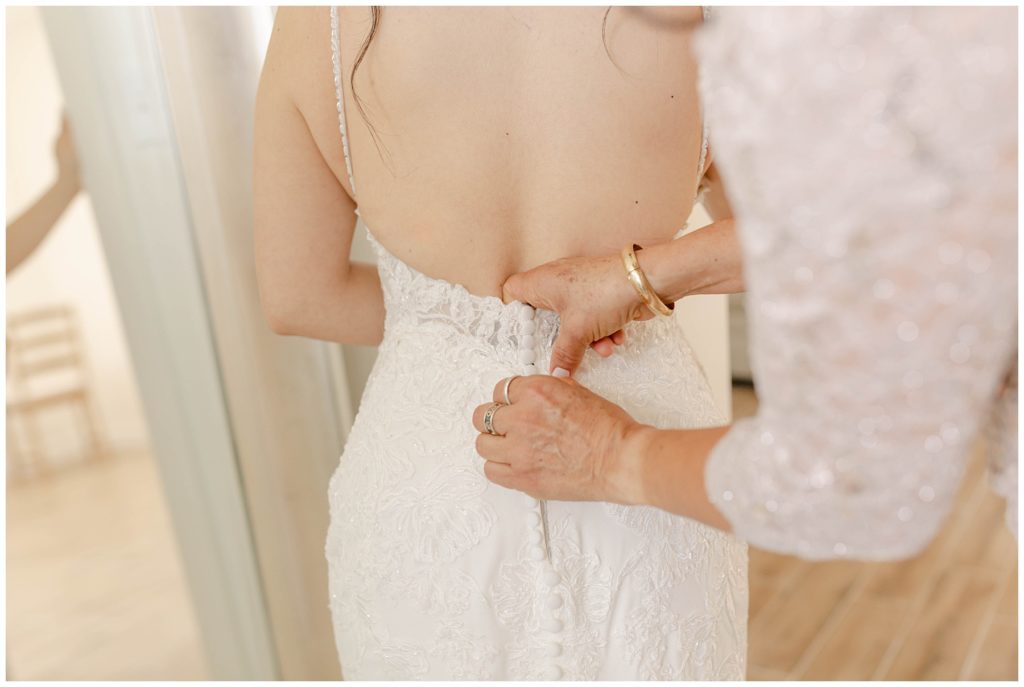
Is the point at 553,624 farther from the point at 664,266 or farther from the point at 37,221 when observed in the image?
the point at 37,221

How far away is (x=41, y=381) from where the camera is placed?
4750mm

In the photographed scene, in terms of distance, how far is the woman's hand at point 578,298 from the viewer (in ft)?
3.01

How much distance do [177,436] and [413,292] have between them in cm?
115

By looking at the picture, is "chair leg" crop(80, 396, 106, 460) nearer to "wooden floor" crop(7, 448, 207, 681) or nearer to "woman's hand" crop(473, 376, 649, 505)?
"wooden floor" crop(7, 448, 207, 681)

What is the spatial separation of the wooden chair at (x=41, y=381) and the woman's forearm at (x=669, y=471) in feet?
14.7

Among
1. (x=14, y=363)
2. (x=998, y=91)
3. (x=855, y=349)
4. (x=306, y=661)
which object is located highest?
(x=998, y=91)

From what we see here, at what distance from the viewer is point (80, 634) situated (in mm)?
2906

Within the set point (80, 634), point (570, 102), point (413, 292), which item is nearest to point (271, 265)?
point (413, 292)

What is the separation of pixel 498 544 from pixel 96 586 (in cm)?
280

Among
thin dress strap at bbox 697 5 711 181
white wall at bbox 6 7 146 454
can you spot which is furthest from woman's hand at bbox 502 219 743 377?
white wall at bbox 6 7 146 454

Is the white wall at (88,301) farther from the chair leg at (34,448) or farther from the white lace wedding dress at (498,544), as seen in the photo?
the white lace wedding dress at (498,544)

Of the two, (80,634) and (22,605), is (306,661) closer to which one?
(80,634)

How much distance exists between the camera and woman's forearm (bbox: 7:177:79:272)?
1.81 m

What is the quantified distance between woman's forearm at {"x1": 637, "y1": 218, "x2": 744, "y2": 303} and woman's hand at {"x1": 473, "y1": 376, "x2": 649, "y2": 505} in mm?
147
